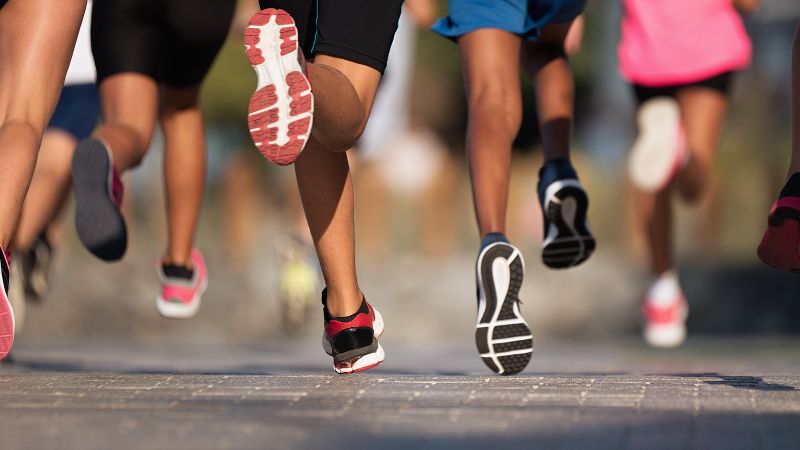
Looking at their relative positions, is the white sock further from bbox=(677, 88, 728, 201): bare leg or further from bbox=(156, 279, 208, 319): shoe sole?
bbox=(156, 279, 208, 319): shoe sole

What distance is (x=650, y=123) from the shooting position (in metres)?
7.36

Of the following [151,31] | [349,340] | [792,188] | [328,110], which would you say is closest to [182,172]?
[151,31]

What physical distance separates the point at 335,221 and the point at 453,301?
7.05m

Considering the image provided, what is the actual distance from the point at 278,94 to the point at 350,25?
0.59m

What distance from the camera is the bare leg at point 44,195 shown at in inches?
256

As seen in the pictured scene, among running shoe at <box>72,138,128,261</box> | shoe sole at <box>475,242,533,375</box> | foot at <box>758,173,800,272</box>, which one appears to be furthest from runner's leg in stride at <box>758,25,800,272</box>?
running shoe at <box>72,138,128,261</box>

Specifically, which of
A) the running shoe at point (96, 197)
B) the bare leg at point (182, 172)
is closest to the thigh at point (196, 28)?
the bare leg at point (182, 172)

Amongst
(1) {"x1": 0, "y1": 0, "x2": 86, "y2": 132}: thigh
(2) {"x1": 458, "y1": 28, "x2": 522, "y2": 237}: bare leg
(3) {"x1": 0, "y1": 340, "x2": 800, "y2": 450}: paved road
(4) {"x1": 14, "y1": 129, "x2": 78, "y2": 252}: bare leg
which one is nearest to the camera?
(3) {"x1": 0, "y1": 340, "x2": 800, "y2": 450}: paved road

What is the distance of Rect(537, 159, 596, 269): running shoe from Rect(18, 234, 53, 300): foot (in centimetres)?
276

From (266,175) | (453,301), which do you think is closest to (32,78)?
(453,301)

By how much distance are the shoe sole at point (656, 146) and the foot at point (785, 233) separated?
131 inches

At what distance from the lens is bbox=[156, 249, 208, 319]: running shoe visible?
570cm

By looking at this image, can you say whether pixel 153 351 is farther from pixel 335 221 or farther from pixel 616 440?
pixel 616 440

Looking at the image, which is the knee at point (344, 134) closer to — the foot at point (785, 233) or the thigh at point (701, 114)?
the foot at point (785, 233)
